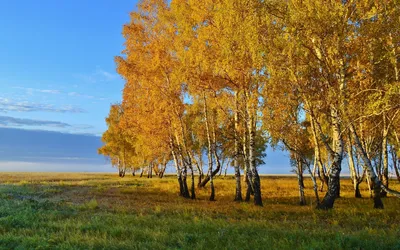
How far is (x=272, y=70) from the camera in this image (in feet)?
50.5

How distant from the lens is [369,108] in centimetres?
1288

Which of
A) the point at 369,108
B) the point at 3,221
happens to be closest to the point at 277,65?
the point at 369,108

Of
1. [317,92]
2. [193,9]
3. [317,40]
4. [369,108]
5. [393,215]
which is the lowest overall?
[393,215]

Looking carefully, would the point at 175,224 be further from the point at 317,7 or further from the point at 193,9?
the point at 193,9

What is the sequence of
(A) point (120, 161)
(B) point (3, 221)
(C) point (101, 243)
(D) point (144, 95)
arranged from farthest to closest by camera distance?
(A) point (120, 161), (D) point (144, 95), (B) point (3, 221), (C) point (101, 243)

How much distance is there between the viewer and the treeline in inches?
580

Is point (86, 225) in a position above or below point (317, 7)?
below

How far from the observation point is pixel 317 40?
1540 centimetres

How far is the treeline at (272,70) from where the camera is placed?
1473cm

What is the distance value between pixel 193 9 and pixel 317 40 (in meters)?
10.8

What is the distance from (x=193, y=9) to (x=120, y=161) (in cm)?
6400

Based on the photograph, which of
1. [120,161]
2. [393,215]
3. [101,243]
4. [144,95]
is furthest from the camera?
[120,161]

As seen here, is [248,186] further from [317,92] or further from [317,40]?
[317,40]

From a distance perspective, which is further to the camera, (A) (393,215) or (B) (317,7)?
(A) (393,215)
